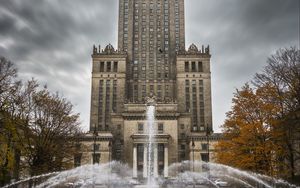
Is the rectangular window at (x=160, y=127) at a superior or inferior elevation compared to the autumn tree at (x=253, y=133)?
superior

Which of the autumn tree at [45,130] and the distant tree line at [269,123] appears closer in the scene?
the distant tree line at [269,123]

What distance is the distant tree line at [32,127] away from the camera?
122 feet

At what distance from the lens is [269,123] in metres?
34.2

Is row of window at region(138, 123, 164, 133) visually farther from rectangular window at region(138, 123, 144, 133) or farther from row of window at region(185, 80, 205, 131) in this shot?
row of window at region(185, 80, 205, 131)

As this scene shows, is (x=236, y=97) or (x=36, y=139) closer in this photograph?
(x=236, y=97)

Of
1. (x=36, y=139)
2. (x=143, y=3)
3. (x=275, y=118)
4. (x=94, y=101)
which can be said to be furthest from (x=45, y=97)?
(x=143, y=3)

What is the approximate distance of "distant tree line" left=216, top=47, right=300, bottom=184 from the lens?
32.1 m

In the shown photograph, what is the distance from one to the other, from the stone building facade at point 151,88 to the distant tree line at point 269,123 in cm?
5142

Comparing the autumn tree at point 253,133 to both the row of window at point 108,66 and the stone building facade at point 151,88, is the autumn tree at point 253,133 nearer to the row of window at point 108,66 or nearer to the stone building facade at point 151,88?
the stone building facade at point 151,88

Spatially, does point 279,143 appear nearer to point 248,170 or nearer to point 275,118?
point 275,118

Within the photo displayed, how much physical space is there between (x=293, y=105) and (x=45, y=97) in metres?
27.2

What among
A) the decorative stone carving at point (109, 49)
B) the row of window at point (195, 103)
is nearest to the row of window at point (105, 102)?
the decorative stone carving at point (109, 49)

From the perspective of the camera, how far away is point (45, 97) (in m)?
43.2

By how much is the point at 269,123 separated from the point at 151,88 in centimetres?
8414
